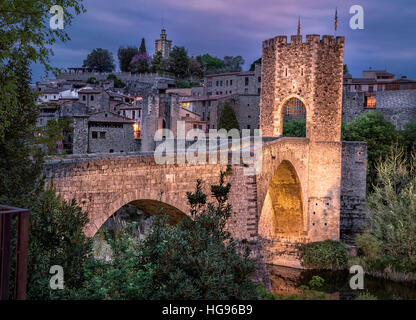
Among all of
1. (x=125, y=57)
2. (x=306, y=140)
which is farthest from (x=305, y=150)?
(x=125, y=57)

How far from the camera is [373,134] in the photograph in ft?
127

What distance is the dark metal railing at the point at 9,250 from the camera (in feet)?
15.6

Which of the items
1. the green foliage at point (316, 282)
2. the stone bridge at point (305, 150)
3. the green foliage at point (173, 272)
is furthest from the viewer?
the stone bridge at point (305, 150)

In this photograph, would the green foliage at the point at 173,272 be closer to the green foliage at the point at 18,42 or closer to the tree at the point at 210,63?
the green foliage at the point at 18,42

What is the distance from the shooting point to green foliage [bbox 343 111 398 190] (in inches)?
1473

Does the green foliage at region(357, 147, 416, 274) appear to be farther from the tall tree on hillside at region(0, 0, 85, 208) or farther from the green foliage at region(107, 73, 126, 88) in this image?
the green foliage at region(107, 73, 126, 88)

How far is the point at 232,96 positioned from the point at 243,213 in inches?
1634

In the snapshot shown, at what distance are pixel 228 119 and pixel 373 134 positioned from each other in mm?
19752

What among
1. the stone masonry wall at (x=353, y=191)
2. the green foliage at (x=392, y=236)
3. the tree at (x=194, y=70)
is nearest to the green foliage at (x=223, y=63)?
the tree at (x=194, y=70)

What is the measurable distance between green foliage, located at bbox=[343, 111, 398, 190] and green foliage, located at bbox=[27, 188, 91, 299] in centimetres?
3300

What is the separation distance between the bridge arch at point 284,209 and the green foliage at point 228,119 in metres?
27.5

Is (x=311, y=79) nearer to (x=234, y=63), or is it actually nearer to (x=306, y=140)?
(x=306, y=140)

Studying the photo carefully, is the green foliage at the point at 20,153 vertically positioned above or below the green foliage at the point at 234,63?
below
